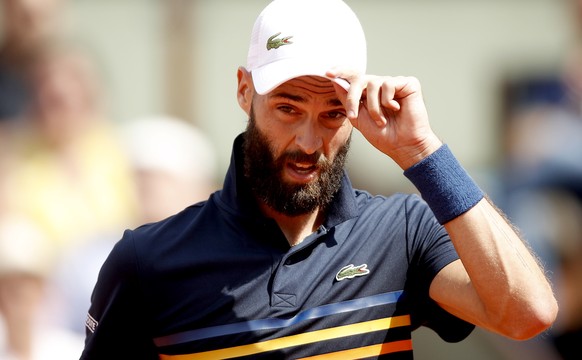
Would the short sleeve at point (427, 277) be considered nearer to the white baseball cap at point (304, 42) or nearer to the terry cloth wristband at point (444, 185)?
the terry cloth wristband at point (444, 185)

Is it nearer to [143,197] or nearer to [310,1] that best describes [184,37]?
[143,197]

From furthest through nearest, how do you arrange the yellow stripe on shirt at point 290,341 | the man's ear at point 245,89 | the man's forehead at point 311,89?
the man's ear at point 245,89, the man's forehead at point 311,89, the yellow stripe on shirt at point 290,341

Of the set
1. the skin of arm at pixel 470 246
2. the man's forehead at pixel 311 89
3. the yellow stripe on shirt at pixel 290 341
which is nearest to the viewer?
the skin of arm at pixel 470 246

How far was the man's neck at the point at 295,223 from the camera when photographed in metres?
3.32

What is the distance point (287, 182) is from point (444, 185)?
49 centimetres

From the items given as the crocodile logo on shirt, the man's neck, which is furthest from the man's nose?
the crocodile logo on shirt

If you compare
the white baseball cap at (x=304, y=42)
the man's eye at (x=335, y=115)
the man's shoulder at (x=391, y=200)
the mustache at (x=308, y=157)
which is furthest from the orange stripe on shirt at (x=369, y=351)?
the white baseball cap at (x=304, y=42)

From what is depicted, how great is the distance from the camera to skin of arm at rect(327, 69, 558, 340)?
2.94 metres

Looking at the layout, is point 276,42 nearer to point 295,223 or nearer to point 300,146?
point 300,146

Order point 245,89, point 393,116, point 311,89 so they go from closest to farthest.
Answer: point 393,116, point 311,89, point 245,89

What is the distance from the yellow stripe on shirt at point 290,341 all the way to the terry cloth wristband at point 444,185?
15.2 inches

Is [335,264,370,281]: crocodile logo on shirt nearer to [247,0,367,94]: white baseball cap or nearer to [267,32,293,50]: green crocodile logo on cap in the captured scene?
[247,0,367,94]: white baseball cap

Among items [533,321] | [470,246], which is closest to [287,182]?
[470,246]

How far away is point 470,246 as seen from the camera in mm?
2943
